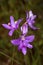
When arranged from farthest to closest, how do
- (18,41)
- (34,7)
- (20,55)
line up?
(34,7) → (20,55) → (18,41)

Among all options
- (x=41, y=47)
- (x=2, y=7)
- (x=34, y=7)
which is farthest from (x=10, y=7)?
(x=41, y=47)

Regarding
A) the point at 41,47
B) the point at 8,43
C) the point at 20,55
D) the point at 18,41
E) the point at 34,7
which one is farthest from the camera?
the point at 34,7

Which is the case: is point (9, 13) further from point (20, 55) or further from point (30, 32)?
point (20, 55)

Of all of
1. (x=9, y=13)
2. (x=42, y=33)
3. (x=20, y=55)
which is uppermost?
(x=9, y=13)

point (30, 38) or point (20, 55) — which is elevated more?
point (30, 38)

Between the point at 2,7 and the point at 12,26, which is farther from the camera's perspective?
the point at 2,7

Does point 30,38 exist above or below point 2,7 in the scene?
below

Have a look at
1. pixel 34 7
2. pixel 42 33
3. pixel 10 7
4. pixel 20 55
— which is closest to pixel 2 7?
pixel 10 7

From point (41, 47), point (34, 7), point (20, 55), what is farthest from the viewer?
point (34, 7)

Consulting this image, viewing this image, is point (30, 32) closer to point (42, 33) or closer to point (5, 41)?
point (42, 33)

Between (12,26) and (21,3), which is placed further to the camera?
(21,3)
